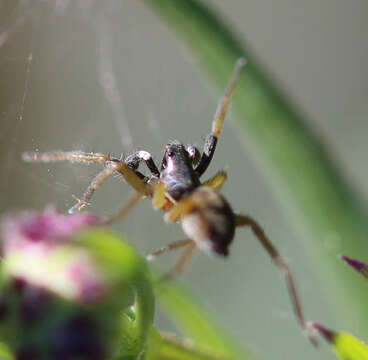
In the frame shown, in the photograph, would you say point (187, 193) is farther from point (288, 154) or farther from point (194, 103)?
point (194, 103)

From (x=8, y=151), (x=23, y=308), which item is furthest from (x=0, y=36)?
(x=23, y=308)

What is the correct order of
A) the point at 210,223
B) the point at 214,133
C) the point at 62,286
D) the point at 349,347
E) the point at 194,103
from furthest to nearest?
Answer: 1. the point at 194,103
2. the point at 214,133
3. the point at 210,223
4. the point at 349,347
5. the point at 62,286

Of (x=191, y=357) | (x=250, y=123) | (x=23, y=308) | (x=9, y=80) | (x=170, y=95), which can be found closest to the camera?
(x=23, y=308)

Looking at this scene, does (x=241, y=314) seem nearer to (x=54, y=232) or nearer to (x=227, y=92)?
(x=227, y=92)

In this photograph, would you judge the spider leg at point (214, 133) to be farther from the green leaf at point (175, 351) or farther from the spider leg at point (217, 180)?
the green leaf at point (175, 351)

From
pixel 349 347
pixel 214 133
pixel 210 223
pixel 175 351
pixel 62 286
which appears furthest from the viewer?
pixel 214 133

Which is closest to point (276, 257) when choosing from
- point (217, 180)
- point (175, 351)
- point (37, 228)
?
point (217, 180)

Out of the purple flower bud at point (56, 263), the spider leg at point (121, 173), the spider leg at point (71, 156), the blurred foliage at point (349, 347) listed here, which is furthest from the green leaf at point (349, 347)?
the spider leg at point (71, 156)

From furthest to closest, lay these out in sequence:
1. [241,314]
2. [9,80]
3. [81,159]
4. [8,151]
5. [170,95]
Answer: [170,95], [241,314], [8,151], [9,80], [81,159]
